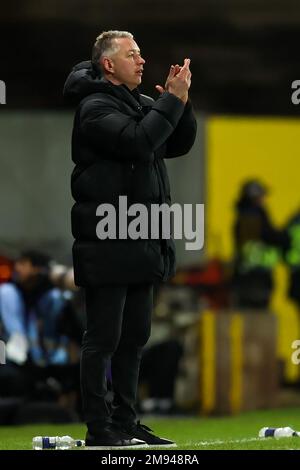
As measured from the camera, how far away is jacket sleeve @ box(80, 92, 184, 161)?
618 cm

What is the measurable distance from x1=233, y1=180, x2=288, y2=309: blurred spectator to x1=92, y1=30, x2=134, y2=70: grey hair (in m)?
9.61

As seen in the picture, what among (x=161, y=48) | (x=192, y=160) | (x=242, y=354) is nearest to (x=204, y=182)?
(x=192, y=160)

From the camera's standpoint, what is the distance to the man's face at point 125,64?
636cm

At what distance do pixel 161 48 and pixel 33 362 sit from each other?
565 centimetres

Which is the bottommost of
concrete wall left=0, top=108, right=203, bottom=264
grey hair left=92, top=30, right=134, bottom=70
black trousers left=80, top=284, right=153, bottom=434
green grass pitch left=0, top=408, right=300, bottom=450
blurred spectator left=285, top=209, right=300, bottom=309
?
green grass pitch left=0, top=408, right=300, bottom=450

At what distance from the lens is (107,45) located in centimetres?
641

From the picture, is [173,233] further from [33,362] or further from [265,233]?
[265,233]

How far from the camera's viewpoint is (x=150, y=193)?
251 inches

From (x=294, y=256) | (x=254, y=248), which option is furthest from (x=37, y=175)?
(x=294, y=256)

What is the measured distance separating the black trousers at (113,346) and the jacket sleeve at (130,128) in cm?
56

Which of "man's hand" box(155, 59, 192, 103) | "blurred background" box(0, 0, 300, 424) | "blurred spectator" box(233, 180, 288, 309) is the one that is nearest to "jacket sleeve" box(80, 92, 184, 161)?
"man's hand" box(155, 59, 192, 103)

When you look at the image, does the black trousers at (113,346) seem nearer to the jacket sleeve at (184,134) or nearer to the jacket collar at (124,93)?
the jacket sleeve at (184,134)

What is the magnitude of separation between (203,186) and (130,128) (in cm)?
1208

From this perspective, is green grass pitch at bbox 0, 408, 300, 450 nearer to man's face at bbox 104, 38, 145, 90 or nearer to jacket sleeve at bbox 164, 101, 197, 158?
jacket sleeve at bbox 164, 101, 197, 158
